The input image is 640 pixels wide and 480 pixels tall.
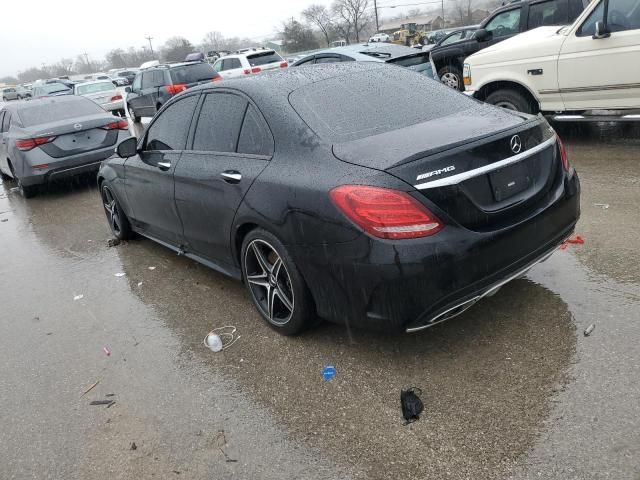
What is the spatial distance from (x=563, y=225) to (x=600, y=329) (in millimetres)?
646

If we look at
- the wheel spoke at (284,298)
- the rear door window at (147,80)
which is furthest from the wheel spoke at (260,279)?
the rear door window at (147,80)

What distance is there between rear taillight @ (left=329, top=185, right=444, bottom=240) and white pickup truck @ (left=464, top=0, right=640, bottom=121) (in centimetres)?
536

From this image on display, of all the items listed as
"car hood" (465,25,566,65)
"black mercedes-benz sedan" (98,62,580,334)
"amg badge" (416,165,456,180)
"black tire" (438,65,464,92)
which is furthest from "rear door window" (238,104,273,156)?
"black tire" (438,65,464,92)

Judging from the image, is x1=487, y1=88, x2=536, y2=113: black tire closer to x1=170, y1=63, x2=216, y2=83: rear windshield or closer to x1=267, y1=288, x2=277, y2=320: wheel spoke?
x1=267, y1=288, x2=277, y2=320: wheel spoke

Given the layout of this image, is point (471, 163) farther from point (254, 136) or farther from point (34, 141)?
point (34, 141)

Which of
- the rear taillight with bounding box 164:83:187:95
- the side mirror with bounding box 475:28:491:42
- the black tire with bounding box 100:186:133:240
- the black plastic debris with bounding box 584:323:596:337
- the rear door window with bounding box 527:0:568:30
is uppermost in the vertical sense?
the rear door window with bounding box 527:0:568:30

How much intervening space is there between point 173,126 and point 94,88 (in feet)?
71.8

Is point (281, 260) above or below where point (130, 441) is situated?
above

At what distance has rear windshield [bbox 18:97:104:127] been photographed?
9664 millimetres

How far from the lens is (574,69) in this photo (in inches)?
285

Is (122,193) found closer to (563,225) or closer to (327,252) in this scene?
(327,252)

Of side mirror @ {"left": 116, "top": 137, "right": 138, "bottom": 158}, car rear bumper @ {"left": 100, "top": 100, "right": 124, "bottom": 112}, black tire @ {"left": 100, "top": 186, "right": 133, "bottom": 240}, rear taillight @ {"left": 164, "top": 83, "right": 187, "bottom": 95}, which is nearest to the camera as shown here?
side mirror @ {"left": 116, "top": 137, "right": 138, "bottom": 158}

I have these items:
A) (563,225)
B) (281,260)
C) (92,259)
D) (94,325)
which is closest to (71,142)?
(92,259)

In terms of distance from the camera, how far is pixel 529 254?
316 cm
